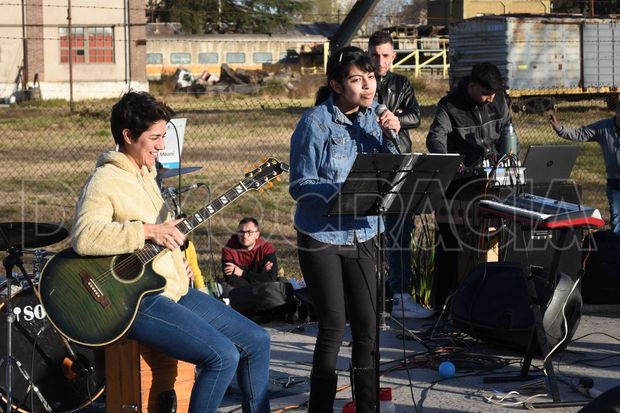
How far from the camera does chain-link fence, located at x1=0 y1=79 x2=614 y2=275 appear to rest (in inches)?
485

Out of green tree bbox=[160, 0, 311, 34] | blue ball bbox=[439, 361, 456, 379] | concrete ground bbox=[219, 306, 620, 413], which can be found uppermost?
green tree bbox=[160, 0, 311, 34]

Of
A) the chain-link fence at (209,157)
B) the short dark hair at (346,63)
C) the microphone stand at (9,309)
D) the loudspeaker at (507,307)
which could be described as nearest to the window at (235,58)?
the chain-link fence at (209,157)

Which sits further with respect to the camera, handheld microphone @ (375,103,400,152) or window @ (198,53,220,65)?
window @ (198,53,220,65)

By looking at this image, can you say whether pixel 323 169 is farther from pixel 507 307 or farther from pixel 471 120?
pixel 471 120

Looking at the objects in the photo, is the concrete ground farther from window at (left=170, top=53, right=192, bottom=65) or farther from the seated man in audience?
window at (left=170, top=53, right=192, bottom=65)

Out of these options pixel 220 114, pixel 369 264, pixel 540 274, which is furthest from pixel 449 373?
pixel 220 114

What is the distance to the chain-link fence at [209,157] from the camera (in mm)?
12328

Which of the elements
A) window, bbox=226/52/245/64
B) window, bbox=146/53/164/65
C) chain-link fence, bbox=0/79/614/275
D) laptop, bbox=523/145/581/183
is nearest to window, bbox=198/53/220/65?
window, bbox=226/52/245/64

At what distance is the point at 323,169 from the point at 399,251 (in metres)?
3.16

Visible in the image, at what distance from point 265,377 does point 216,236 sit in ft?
21.9

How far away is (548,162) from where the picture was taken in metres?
7.48

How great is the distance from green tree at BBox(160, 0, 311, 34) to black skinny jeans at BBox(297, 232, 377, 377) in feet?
150

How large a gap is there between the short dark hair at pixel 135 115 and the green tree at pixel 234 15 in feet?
150

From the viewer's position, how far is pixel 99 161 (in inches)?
185
